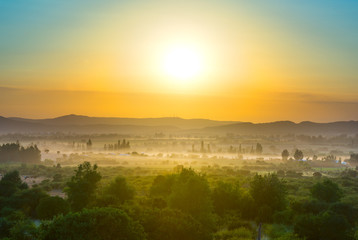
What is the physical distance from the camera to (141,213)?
74.0 ft

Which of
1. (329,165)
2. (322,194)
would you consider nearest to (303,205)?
(322,194)

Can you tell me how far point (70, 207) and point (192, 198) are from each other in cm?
1186

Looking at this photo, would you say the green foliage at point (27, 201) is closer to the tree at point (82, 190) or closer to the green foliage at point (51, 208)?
the green foliage at point (51, 208)

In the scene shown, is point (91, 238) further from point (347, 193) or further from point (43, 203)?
point (347, 193)

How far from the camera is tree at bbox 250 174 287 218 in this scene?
34625 mm

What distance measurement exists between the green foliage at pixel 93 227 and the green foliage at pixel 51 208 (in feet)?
42.0

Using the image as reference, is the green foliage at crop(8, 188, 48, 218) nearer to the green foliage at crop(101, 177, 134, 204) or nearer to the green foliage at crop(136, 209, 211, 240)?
the green foliage at crop(101, 177, 134, 204)

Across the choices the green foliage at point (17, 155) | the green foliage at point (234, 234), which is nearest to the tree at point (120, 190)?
the green foliage at point (234, 234)

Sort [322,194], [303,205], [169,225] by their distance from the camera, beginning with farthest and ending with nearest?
[322,194] < [303,205] < [169,225]


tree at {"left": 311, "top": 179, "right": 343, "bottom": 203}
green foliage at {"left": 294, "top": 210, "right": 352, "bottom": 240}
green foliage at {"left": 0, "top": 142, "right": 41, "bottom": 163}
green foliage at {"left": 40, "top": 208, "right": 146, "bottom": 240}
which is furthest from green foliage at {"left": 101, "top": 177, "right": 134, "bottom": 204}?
green foliage at {"left": 0, "top": 142, "right": 41, "bottom": 163}

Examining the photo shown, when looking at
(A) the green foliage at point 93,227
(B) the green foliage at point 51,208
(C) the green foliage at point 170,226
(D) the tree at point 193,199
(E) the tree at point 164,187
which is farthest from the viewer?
(E) the tree at point 164,187

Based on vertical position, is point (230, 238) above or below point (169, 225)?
below

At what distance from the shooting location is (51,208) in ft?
102

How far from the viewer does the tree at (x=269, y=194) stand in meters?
34.6
